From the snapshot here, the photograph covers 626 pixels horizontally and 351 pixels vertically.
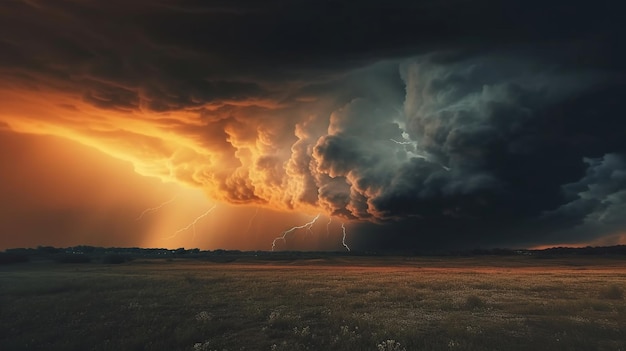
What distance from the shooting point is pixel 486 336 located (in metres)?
19.7

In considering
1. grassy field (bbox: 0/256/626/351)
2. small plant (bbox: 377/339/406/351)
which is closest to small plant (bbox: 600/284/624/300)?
grassy field (bbox: 0/256/626/351)

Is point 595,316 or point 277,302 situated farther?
point 277,302

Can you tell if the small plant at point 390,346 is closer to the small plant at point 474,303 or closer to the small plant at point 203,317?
the small plant at point 203,317

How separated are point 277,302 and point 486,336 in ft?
52.1

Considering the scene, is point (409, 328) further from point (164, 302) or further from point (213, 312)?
point (164, 302)

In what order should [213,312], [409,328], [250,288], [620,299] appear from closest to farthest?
[409,328] < [213,312] < [620,299] < [250,288]

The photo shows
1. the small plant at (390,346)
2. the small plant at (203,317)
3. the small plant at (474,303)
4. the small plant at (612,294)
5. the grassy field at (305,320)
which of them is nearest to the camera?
the small plant at (390,346)

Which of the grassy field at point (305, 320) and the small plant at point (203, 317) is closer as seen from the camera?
the grassy field at point (305, 320)

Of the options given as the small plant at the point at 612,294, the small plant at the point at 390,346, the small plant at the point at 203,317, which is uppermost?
the small plant at the point at 612,294

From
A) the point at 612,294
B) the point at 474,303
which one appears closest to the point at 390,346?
the point at 474,303

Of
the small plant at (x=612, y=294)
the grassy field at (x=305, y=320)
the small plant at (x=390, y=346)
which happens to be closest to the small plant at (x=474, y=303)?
the grassy field at (x=305, y=320)

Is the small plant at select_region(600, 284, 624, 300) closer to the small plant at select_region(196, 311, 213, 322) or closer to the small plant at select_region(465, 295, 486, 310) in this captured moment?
the small plant at select_region(465, 295, 486, 310)

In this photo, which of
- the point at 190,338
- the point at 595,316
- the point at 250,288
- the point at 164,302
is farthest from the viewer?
the point at 250,288

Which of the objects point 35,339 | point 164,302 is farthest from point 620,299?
point 35,339
